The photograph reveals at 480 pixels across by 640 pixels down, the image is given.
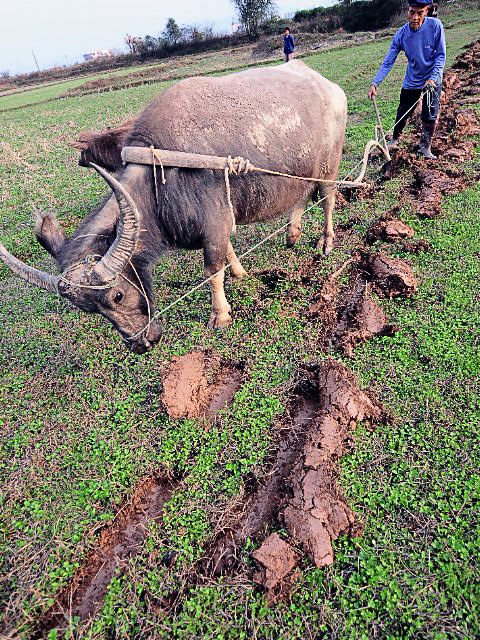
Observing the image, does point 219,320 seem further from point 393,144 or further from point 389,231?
point 393,144

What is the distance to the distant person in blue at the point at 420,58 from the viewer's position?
5.08m

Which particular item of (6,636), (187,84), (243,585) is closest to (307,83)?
(187,84)

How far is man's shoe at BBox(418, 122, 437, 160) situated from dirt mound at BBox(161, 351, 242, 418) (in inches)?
204

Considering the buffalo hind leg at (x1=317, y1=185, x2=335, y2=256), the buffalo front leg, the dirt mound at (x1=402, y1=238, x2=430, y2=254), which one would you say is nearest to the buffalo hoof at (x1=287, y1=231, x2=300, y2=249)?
the buffalo hind leg at (x1=317, y1=185, x2=335, y2=256)

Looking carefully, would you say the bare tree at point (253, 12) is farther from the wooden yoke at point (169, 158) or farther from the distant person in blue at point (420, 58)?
the wooden yoke at point (169, 158)

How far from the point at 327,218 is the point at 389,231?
0.72 meters

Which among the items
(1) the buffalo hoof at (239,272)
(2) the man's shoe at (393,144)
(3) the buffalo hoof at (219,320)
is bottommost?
(3) the buffalo hoof at (219,320)

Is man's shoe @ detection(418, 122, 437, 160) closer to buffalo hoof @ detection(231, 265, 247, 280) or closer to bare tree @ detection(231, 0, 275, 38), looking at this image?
buffalo hoof @ detection(231, 265, 247, 280)

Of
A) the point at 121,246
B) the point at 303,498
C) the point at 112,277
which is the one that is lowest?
the point at 303,498

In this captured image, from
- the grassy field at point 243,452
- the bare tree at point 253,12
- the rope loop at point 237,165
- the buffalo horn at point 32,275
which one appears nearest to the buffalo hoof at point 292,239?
the grassy field at point 243,452

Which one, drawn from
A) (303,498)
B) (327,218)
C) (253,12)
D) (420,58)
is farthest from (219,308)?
(253,12)

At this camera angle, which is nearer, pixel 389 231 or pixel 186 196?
pixel 186 196

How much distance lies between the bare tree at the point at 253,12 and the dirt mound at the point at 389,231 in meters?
38.9

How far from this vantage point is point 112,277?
286 cm
